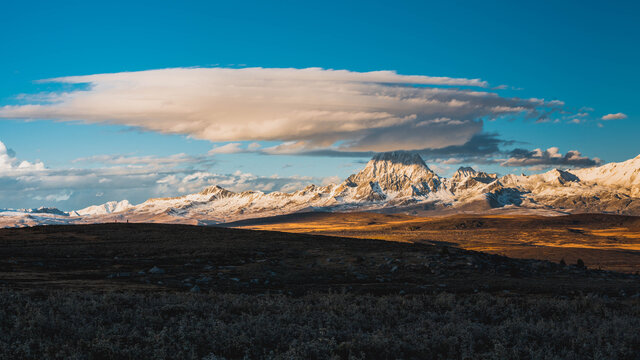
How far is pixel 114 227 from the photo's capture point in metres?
78.8

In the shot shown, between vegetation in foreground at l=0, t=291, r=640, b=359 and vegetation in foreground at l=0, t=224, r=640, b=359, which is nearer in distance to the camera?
vegetation in foreground at l=0, t=291, r=640, b=359

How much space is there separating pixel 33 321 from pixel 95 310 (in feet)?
9.66

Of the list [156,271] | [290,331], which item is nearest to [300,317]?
[290,331]

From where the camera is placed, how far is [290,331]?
14.1 m

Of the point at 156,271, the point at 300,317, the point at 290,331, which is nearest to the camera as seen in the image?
the point at 290,331

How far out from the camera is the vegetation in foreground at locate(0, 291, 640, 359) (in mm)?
11984

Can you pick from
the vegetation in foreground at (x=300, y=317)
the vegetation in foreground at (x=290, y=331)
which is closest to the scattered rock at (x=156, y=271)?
the vegetation in foreground at (x=300, y=317)

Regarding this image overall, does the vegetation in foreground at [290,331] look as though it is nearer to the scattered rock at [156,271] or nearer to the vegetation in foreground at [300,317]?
the vegetation in foreground at [300,317]

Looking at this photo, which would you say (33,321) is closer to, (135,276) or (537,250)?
(135,276)

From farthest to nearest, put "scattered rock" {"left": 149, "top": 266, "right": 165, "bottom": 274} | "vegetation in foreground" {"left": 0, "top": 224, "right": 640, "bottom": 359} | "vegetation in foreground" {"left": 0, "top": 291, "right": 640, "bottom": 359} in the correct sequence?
"scattered rock" {"left": 149, "top": 266, "right": 165, "bottom": 274} → "vegetation in foreground" {"left": 0, "top": 224, "right": 640, "bottom": 359} → "vegetation in foreground" {"left": 0, "top": 291, "right": 640, "bottom": 359}

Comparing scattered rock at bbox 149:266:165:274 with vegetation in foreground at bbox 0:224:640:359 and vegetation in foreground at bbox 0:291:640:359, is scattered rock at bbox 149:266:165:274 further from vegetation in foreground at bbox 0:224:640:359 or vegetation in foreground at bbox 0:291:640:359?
vegetation in foreground at bbox 0:291:640:359

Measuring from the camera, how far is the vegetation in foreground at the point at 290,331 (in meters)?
12.0

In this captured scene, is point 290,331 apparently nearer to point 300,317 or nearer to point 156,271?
point 300,317

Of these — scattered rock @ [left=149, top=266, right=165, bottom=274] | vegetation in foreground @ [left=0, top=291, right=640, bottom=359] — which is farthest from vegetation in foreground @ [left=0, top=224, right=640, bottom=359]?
scattered rock @ [left=149, top=266, right=165, bottom=274]
